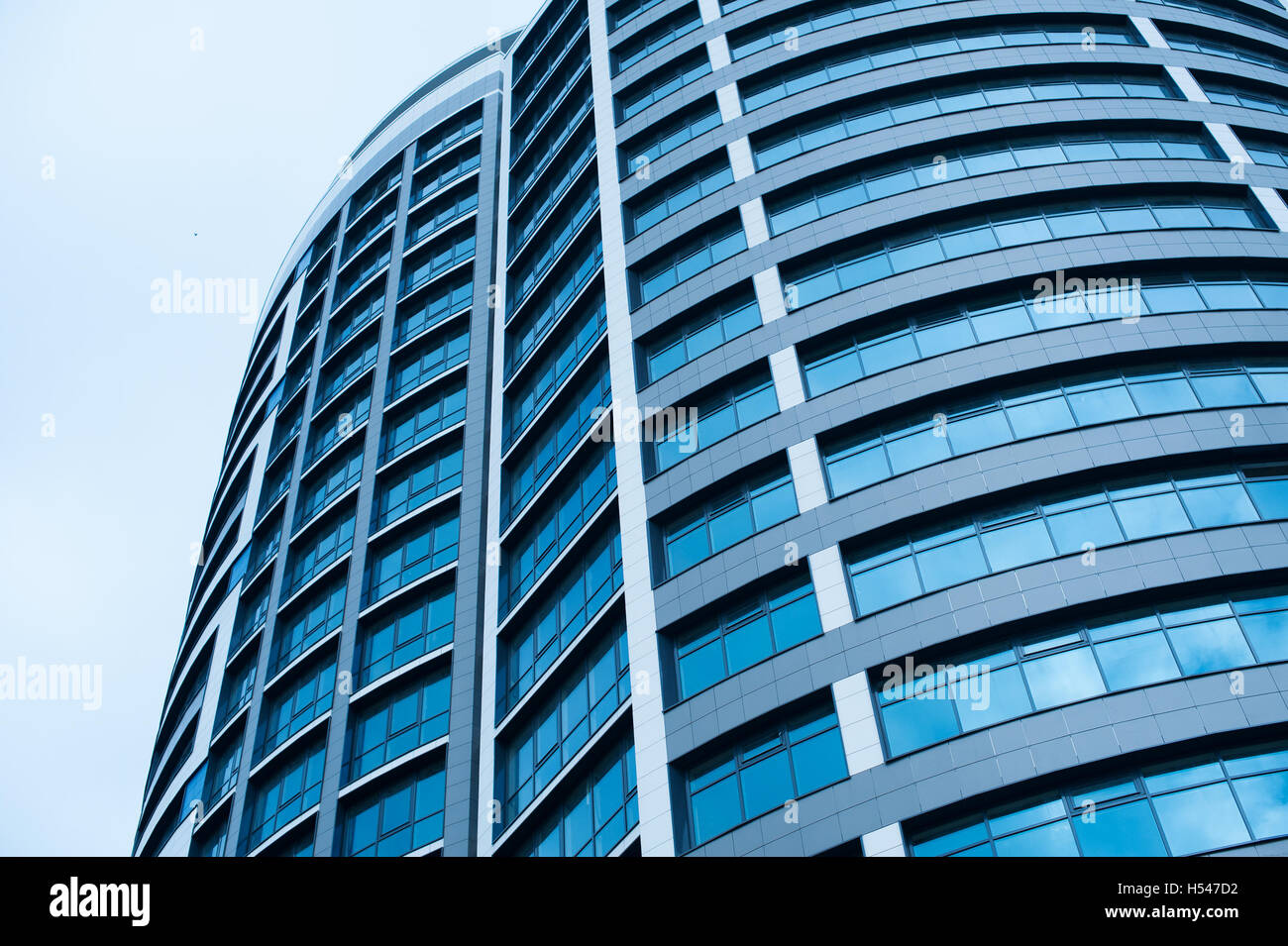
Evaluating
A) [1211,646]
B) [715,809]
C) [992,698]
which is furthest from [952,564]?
[715,809]

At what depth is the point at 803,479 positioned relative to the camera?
2797 cm

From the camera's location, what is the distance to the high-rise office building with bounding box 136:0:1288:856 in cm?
2348

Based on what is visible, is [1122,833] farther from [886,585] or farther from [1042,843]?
[886,585]

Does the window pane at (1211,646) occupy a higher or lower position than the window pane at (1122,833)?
higher

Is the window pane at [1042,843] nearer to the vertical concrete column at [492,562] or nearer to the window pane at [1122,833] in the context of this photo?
the window pane at [1122,833]

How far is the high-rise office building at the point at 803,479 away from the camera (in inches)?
925

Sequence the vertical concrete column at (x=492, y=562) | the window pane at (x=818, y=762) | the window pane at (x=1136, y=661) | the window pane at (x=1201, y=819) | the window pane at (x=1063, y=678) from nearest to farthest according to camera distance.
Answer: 1. the window pane at (x=1201, y=819)
2. the window pane at (x=1063, y=678)
3. the window pane at (x=1136, y=661)
4. the window pane at (x=818, y=762)
5. the vertical concrete column at (x=492, y=562)

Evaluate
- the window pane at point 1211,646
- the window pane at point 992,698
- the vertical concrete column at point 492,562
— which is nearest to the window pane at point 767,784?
the window pane at point 992,698

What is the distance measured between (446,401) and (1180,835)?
3021 cm

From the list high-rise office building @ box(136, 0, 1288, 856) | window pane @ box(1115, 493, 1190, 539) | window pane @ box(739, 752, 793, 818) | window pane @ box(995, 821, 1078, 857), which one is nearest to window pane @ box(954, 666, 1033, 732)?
high-rise office building @ box(136, 0, 1288, 856)

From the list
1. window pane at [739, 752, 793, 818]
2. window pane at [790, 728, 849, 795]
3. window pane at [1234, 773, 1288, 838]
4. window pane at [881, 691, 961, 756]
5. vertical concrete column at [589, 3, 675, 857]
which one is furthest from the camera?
vertical concrete column at [589, 3, 675, 857]

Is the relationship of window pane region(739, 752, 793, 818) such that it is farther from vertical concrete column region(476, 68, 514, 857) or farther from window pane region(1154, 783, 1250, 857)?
vertical concrete column region(476, 68, 514, 857)
